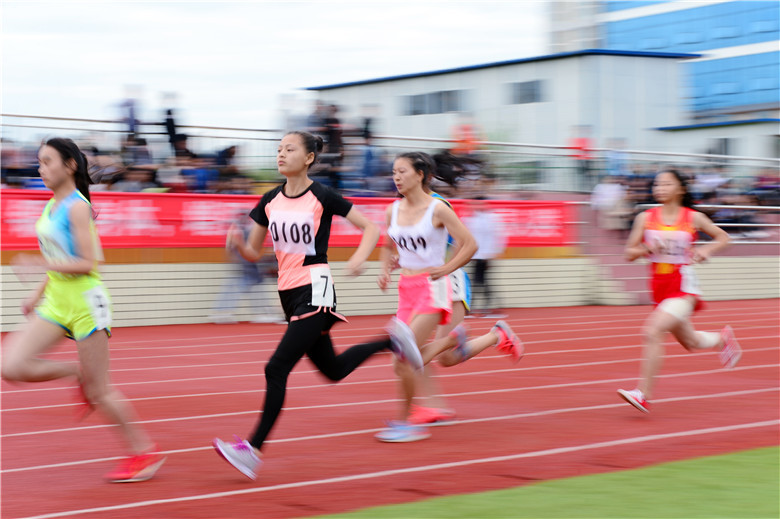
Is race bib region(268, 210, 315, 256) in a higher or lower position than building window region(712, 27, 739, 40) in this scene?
lower

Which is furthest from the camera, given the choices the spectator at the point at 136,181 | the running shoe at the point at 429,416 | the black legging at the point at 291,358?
the spectator at the point at 136,181

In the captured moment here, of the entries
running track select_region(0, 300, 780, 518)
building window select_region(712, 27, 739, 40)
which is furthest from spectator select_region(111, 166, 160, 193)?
building window select_region(712, 27, 739, 40)

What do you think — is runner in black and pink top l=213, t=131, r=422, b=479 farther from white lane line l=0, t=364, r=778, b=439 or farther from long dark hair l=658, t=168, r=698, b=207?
long dark hair l=658, t=168, r=698, b=207

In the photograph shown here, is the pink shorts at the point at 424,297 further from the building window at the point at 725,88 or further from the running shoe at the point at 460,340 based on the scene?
the building window at the point at 725,88

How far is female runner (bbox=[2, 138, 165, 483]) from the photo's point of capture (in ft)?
18.1

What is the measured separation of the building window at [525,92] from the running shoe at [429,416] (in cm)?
3007

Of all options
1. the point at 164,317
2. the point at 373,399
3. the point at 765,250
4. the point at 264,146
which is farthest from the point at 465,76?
the point at 373,399

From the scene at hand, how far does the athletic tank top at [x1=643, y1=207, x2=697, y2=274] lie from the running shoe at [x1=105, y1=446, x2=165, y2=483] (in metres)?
4.35

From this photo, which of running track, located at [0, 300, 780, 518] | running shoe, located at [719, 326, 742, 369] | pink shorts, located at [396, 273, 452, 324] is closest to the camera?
running track, located at [0, 300, 780, 518]

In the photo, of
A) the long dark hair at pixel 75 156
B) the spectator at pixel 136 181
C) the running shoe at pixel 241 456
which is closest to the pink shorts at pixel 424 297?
the running shoe at pixel 241 456

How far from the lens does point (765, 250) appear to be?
78.2 ft

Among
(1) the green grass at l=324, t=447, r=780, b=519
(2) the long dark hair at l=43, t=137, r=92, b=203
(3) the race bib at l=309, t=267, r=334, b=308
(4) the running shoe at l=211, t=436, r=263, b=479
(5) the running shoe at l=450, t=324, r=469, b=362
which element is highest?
(2) the long dark hair at l=43, t=137, r=92, b=203

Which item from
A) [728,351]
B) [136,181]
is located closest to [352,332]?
[136,181]

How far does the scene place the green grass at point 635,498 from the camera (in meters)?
5.05
